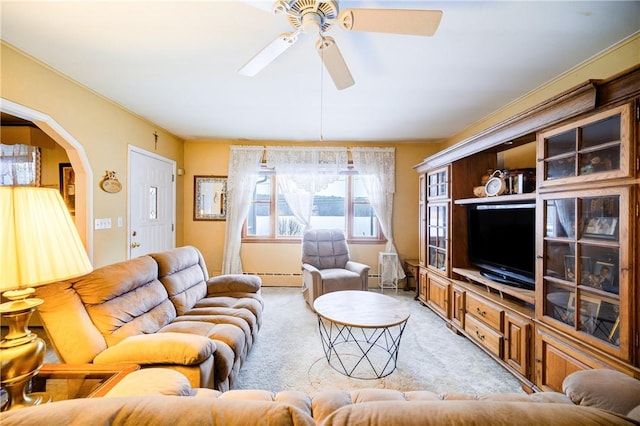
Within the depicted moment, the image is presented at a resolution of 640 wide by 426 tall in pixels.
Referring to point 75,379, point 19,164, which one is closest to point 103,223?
point 19,164

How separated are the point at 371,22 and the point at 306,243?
3143 millimetres

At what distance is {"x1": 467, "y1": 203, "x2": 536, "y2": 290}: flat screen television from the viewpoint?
89.6 inches

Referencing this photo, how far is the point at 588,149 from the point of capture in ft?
5.47

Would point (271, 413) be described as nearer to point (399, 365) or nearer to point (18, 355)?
point (18, 355)

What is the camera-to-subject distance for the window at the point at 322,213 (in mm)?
4766

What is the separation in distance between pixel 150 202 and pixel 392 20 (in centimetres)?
381

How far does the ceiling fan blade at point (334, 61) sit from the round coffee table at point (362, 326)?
1756mm

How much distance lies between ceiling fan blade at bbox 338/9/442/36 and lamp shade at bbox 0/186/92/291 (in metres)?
1.50

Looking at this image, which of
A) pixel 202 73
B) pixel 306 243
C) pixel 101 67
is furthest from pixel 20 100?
pixel 306 243

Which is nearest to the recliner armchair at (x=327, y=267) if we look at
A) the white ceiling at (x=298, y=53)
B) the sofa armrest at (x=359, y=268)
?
the sofa armrest at (x=359, y=268)

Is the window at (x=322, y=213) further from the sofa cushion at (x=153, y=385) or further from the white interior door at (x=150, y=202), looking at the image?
the sofa cushion at (x=153, y=385)

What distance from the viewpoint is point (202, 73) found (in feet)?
7.75

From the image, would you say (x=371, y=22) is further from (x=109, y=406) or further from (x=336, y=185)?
(x=336, y=185)

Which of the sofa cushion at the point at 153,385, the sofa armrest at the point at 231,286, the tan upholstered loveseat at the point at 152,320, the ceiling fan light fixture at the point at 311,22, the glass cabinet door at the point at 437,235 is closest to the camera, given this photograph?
the sofa cushion at the point at 153,385
